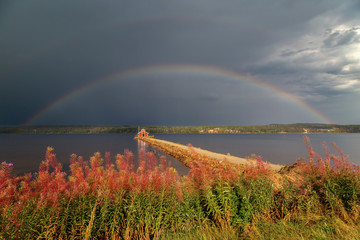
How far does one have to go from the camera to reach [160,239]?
4980 mm

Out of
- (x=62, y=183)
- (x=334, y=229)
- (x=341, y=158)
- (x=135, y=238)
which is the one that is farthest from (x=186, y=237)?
(x=341, y=158)

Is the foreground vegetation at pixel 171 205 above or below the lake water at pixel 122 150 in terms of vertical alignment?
above

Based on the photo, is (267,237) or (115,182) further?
(115,182)

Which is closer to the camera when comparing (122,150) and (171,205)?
(171,205)

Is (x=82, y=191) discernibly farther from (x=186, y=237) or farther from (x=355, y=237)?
(x=355, y=237)

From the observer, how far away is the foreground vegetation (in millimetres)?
4699

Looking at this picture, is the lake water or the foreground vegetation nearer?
the foreground vegetation

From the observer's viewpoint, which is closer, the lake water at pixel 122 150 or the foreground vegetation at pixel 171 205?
the foreground vegetation at pixel 171 205

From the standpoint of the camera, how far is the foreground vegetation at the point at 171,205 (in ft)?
15.4

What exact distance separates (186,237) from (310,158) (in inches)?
223

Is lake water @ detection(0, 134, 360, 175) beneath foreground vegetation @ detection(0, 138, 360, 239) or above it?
beneath

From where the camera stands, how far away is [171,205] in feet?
18.1

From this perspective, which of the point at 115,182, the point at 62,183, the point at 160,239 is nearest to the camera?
the point at 160,239

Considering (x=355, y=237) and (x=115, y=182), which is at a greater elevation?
(x=115, y=182)
